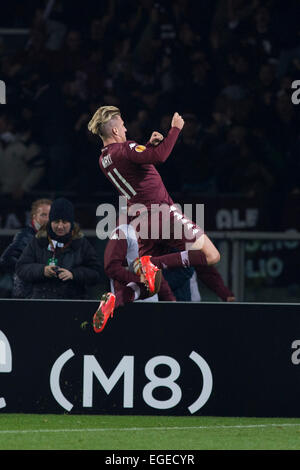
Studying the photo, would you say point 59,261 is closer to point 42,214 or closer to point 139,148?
point 42,214

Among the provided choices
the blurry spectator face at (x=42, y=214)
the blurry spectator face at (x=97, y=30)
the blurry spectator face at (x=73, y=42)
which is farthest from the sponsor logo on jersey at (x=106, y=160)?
the blurry spectator face at (x=97, y=30)

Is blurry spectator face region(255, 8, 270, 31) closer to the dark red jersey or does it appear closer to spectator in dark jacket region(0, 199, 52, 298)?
spectator in dark jacket region(0, 199, 52, 298)

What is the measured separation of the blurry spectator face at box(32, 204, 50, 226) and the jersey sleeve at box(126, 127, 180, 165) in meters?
1.13

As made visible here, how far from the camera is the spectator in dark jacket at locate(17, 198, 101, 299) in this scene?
9.61 m

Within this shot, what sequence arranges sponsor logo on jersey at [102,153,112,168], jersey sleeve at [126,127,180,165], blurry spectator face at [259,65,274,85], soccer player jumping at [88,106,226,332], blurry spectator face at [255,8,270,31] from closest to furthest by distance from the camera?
jersey sleeve at [126,127,180,165]
soccer player jumping at [88,106,226,332]
sponsor logo on jersey at [102,153,112,168]
blurry spectator face at [259,65,274,85]
blurry spectator face at [255,8,270,31]

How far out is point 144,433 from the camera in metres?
8.18

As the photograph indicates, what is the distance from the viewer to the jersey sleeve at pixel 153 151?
29.9ft

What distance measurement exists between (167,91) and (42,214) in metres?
4.57

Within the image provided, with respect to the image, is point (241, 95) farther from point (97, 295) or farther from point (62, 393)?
point (62, 393)

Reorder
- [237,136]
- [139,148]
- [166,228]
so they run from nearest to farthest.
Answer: [139,148] < [166,228] < [237,136]

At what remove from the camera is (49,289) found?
381 inches

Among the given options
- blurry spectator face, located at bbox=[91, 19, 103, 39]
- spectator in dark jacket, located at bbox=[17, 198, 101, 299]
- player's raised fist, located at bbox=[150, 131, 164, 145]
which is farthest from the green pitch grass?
blurry spectator face, located at bbox=[91, 19, 103, 39]

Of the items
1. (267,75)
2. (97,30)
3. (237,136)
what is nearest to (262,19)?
(267,75)

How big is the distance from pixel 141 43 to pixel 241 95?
160 cm
